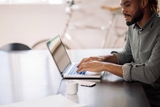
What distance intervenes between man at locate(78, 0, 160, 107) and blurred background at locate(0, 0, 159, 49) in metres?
2.56

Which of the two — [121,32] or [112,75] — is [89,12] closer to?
[121,32]

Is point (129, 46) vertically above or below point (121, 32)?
above

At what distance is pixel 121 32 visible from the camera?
4488 millimetres

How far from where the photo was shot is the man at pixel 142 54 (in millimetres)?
1527

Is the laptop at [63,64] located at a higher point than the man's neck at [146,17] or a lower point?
lower

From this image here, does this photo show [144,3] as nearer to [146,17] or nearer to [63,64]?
[146,17]

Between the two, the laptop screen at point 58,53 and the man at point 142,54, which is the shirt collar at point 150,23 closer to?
the man at point 142,54

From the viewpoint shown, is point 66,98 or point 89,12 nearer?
point 66,98

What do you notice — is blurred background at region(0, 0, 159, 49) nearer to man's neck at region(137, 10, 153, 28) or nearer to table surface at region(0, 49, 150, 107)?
table surface at region(0, 49, 150, 107)

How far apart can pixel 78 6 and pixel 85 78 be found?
9.45 ft

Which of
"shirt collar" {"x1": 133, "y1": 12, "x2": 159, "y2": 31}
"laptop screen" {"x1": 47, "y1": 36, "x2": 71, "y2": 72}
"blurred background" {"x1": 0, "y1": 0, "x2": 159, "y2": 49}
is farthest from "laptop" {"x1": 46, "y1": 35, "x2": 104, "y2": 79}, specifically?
"blurred background" {"x1": 0, "y1": 0, "x2": 159, "y2": 49}

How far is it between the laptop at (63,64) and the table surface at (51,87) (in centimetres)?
4

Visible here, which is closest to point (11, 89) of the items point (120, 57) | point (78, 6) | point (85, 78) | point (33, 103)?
point (33, 103)

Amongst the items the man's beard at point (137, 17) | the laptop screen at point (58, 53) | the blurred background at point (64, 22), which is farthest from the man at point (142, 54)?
the blurred background at point (64, 22)
